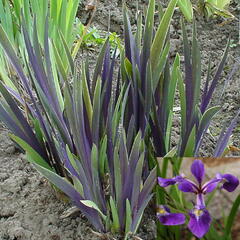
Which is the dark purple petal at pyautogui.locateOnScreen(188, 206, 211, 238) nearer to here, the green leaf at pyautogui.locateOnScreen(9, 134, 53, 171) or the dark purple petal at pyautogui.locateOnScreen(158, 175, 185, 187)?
the dark purple petal at pyautogui.locateOnScreen(158, 175, 185, 187)

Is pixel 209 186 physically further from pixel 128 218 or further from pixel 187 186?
pixel 128 218

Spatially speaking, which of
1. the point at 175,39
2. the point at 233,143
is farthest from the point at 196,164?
the point at 175,39

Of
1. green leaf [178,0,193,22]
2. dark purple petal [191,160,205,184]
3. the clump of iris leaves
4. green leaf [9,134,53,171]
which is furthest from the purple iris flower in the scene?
green leaf [178,0,193,22]

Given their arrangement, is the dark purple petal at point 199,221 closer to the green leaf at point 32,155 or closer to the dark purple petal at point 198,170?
the dark purple petal at point 198,170

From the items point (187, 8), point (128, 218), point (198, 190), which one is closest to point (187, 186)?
point (198, 190)

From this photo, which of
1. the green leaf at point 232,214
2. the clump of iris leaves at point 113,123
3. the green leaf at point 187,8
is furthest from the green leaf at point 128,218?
the green leaf at point 187,8
